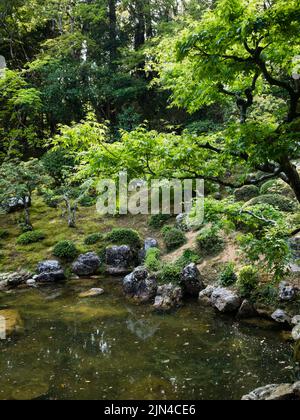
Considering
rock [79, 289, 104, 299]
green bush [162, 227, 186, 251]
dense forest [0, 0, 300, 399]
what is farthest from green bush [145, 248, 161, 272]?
rock [79, 289, 104, 299]

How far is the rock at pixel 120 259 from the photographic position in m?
14.0

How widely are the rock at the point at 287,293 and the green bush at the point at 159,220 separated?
7.66 meters

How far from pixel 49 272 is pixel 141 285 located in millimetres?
4177

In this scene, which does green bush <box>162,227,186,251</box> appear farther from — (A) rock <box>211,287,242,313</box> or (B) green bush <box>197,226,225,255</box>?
(A) rock <box>211,287,242,313</box>

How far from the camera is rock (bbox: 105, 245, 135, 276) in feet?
46.0

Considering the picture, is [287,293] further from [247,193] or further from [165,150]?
[247,193]

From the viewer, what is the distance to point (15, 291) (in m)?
12.7

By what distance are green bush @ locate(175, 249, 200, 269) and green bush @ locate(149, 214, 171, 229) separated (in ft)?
12.4

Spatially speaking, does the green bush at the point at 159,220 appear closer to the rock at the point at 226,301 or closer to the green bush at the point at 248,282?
the rock at the point at 226,301

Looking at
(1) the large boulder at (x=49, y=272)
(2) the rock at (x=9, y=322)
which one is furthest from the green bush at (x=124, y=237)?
(2) the rock at (x=9, y=322)

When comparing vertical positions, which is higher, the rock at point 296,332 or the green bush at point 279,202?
the green bush at point 279,202

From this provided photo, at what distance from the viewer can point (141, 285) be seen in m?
11.4

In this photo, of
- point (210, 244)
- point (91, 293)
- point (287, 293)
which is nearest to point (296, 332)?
point (287, 293)
